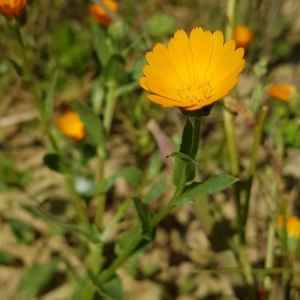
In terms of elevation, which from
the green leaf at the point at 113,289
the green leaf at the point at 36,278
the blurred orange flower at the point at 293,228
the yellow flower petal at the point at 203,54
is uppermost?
the yellow flower petal at the point at 203,54

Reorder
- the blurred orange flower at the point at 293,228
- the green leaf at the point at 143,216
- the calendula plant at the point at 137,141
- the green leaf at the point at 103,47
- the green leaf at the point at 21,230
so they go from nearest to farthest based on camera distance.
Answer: the calendula plant at the point at 137,141 → the green leaf at the point at 143,216 → the blurred orange flower at the point at 293,228 → the green leaf at the point at 103,47 → the green leaf at the point at 21,230

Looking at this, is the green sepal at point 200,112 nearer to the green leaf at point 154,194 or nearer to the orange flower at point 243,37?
the green leaf at point 154,194

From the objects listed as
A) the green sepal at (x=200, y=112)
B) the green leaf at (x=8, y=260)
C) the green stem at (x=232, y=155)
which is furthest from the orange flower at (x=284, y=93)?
the green leaf at (x=8, y=260)

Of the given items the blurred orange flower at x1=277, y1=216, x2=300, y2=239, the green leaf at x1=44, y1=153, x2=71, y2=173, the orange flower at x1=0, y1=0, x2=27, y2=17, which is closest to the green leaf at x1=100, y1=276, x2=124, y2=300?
the green leaf at x1=44, y1=153, x2=71, y2=173

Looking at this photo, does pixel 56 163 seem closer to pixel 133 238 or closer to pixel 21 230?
pixel 133 238

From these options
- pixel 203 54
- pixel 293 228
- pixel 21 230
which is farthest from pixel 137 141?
pixel 203 54

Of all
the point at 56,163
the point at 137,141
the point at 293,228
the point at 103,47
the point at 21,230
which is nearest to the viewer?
the point at 293,228

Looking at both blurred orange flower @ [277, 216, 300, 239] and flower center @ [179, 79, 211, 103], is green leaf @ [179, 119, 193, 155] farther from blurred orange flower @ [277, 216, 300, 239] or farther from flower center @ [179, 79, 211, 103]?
blurred orange flower @ [277, 216, 300, 239]

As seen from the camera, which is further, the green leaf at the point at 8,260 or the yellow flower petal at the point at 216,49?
the green leaf at the point at 8,260
